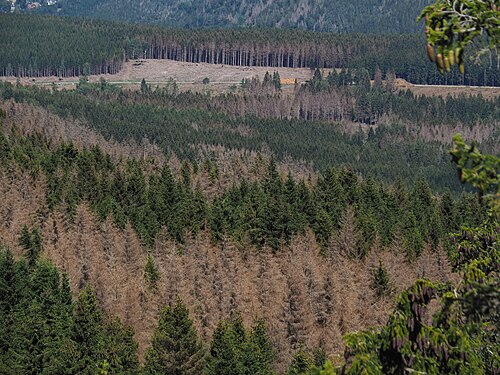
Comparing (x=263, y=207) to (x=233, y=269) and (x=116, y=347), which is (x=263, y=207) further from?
(x=116, y=347)

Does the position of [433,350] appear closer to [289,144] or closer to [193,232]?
[193,232]

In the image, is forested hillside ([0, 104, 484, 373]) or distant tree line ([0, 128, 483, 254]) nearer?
forested hillside ([0, 104, 484, 373])

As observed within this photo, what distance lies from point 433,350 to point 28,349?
127 ft

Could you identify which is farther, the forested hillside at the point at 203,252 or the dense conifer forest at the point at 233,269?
the forested hillside at the point at 203,252

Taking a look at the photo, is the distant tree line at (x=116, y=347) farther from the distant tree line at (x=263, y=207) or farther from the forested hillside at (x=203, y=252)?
the distant tree line at (x=263, y=207)

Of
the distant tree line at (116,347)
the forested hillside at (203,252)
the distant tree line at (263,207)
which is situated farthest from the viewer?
the distant tree line at (263,207)

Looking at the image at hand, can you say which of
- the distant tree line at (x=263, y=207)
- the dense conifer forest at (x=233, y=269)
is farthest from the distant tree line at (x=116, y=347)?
the distant tree line at (x=263, y=207)

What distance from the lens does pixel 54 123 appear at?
171250 mm

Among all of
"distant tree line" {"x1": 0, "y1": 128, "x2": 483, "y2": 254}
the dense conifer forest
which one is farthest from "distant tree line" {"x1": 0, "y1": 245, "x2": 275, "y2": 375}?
"distant tree line" {"x1": 0, "y1": 128, "x2": 483, "y2": 254}

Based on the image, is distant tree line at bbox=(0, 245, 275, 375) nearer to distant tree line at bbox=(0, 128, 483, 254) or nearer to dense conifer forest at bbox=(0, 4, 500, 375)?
dense conifer forest at bbox=(0, 4, 500, 375)

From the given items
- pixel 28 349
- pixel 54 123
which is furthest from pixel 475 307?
pixel 54 123

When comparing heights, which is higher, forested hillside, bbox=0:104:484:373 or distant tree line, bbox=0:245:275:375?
distant tree line, bbox=0:245:275:375

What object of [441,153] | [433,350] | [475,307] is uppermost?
[475,307]

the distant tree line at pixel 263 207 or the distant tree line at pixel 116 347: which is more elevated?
the distant tree line at pixel 116 347
